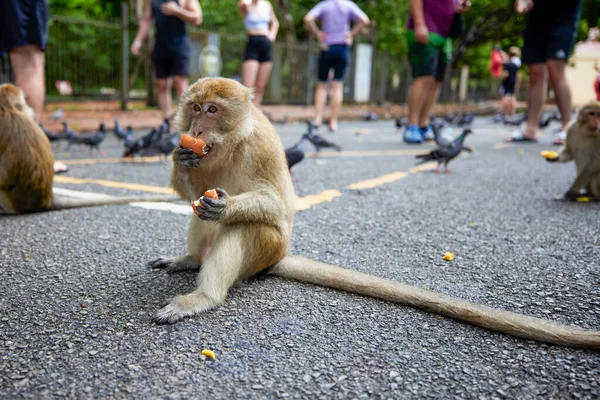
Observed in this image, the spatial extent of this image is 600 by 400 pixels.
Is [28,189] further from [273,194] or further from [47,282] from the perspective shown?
[273,194]

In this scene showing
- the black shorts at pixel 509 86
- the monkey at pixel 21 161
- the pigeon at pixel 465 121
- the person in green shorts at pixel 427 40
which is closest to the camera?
the monkey at pixel 21 161

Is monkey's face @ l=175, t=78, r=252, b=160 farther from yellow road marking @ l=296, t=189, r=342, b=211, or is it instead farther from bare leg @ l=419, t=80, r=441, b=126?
bare leg @ l=419, t=80, r=441, b=126

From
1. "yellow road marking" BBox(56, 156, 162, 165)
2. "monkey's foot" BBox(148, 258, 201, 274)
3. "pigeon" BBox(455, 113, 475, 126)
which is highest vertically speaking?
"pigeon" BBox(455, 113, 475, 126)

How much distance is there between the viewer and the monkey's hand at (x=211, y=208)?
2.24m

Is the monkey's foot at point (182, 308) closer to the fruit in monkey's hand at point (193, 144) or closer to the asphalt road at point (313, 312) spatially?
the asphalt road at point (313, 312)

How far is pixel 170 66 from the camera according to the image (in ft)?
26.5

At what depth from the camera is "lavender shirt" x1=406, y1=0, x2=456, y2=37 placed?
313 inches

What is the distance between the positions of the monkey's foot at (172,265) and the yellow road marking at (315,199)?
4.98 feet

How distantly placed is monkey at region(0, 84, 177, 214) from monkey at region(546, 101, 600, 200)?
3.99 meters

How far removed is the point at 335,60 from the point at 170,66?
3271 mm

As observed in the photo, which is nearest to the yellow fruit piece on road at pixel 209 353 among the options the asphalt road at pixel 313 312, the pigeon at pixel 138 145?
the asphalt road at pixel 313 312

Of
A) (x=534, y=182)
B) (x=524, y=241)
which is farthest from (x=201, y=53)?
(x=524, y=241)

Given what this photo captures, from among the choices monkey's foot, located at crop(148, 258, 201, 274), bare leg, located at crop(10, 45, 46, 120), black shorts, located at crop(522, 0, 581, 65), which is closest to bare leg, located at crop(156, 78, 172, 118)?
bare leg, located at crop(10, 45, 46, 120)

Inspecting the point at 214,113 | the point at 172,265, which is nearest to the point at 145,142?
the point at 172,265
